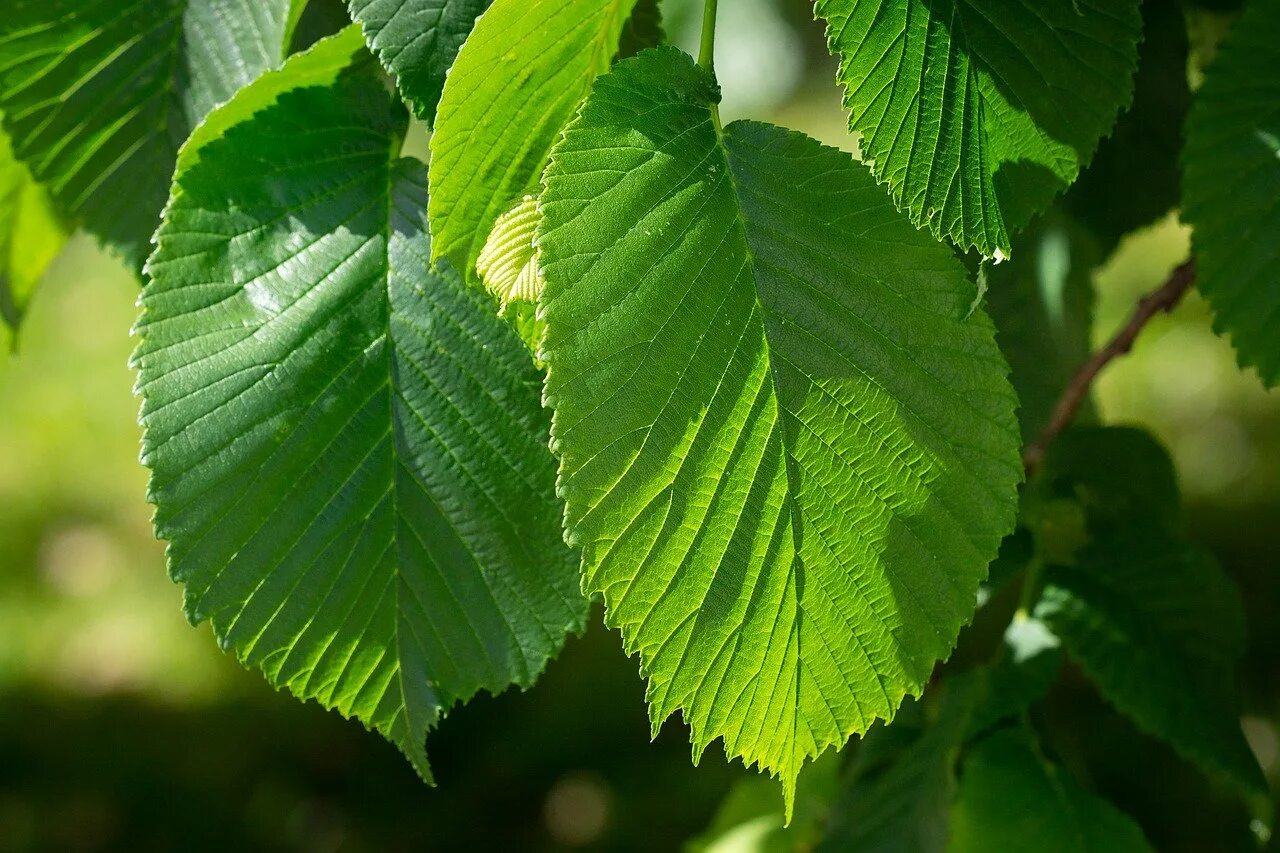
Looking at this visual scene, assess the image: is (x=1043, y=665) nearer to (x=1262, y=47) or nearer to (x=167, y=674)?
(x=1262, y=47)

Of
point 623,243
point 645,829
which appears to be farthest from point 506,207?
point 645,829

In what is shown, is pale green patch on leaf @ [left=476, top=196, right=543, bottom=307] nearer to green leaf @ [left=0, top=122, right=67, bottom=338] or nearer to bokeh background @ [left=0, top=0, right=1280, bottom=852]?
green leaf @ [left=0, top=122, right=67, bottom=338]

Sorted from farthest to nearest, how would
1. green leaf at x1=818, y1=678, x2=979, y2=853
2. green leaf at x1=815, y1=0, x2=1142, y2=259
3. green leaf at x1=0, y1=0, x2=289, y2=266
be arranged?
1. green leaf at x1=818, y1=678, x2=979, y2=853
2. green leaf at x1=0, y1=0, x2=289, y2=266
3. green leaf at x1=815, y1=0, x2=1142, y2=259

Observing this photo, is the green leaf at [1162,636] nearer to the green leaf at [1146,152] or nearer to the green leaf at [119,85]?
the green leaf at [1146,152]

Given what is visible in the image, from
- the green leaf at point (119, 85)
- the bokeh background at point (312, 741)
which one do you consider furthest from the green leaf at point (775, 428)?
the bokeh background at point (312, 741)

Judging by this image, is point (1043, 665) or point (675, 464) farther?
point (1043, 665)

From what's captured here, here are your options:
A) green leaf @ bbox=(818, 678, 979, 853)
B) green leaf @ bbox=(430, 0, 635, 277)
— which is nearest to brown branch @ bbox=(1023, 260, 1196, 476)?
green leaf @ bbox=(818, 678, 979, 853)
